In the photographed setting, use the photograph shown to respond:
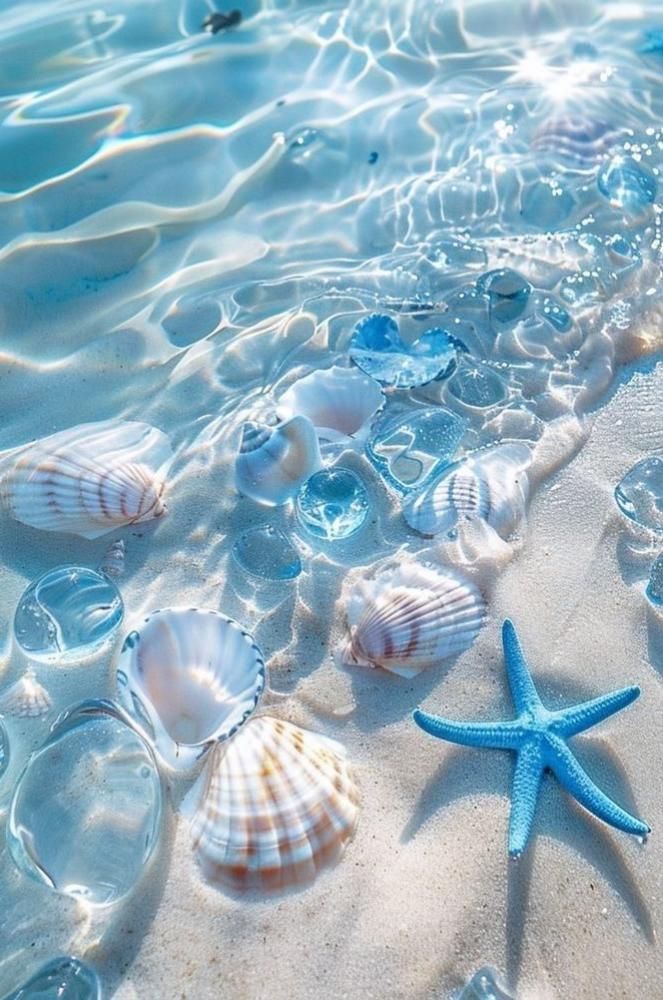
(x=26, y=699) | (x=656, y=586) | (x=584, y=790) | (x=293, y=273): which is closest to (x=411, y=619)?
(x=584, y=790)

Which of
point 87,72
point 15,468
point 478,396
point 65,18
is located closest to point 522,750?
point 478,396

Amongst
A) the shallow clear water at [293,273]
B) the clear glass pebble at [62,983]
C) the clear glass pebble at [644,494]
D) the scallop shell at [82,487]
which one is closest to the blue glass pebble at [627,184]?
the shallow clear water at [293,273]

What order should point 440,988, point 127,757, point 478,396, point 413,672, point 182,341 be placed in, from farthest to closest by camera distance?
point 182,341
point 478,396
point 413,672
point 127,757
point 440,988

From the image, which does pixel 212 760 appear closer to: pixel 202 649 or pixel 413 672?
pixel 202 649

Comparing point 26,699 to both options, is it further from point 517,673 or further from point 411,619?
point 517,673

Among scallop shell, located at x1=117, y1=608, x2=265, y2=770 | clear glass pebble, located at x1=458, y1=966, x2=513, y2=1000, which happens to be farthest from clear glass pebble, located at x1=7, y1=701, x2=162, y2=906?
clear glass pebble, located at x1=458, y1=966, x2=513, y2=1000

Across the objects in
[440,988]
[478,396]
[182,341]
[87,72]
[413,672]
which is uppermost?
[87,72]

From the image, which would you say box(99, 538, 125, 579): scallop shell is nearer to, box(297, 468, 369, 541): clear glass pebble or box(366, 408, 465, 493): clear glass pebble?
box(297, 468, 369, 541): clear glass pebble
